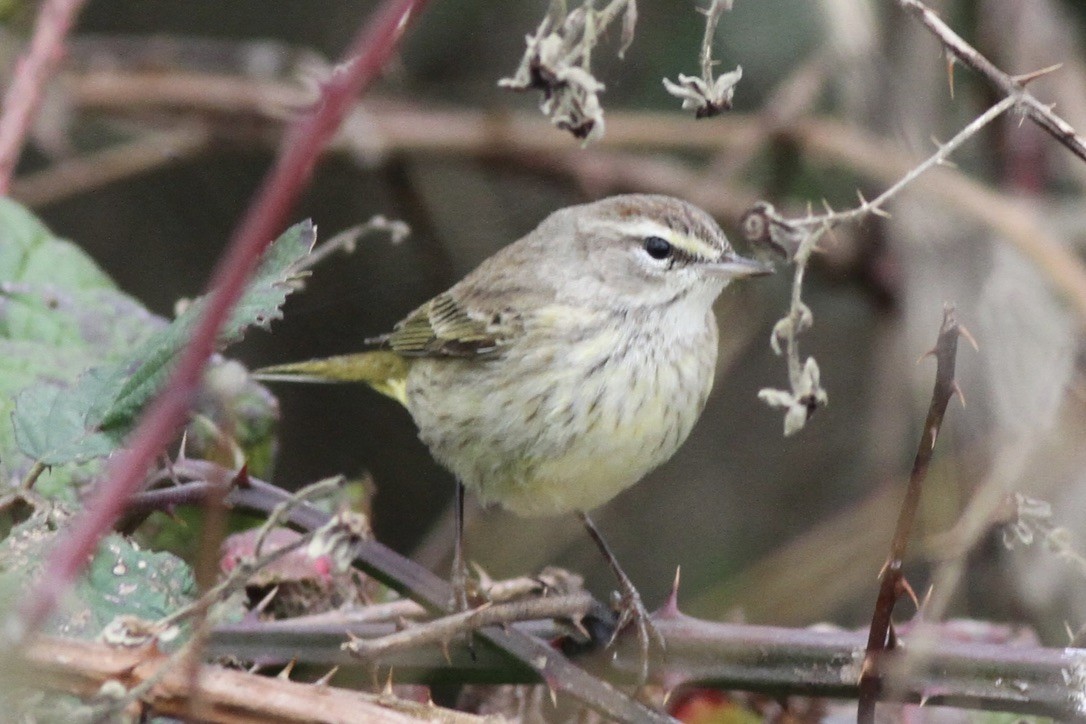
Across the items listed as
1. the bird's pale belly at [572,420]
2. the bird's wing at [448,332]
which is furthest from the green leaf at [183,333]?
the bird's wing at [448,332]

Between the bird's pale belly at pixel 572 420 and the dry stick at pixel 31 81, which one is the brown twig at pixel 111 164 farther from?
the bird's pale belly at pixel 572 420

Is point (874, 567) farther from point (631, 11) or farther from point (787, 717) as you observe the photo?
point (631, 11)

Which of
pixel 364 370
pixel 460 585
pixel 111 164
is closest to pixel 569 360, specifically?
pixel 460 585

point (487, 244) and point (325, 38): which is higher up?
point (325, 38)

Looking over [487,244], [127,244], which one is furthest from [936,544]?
[127,244]

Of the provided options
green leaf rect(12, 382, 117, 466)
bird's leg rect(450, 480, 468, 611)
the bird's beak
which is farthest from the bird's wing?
green leaf rect(12, 382, 117, 466)

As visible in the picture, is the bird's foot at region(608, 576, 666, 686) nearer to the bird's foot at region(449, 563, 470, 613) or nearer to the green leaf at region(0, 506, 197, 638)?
the bird's foot at region(449, 563, 470, 613)

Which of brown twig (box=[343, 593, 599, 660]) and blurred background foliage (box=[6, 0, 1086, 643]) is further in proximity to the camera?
blurred background foliage (box=[6, 0, 1086, 643])
